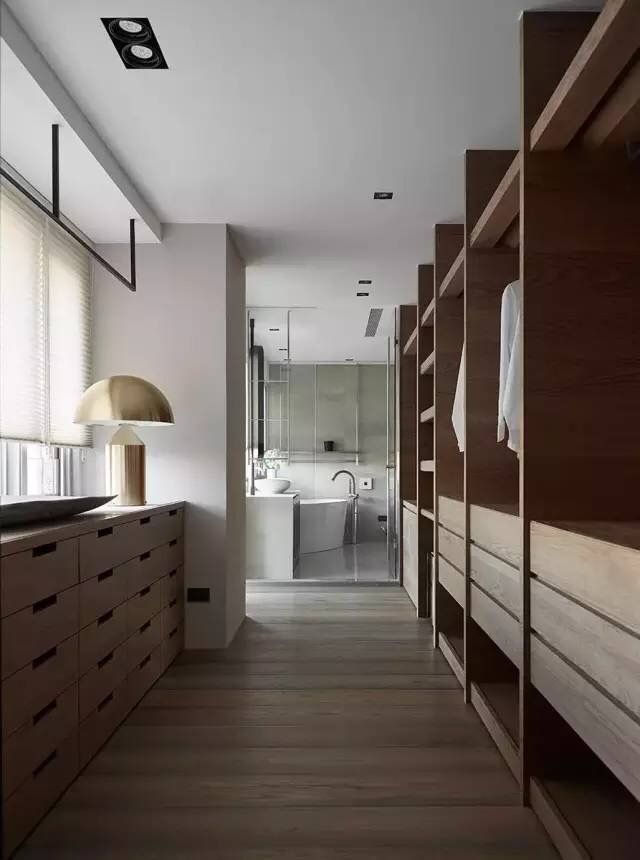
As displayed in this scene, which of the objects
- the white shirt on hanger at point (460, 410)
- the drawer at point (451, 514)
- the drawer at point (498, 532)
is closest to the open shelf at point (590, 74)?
the drawer at point (498, 532)

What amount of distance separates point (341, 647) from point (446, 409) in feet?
4.67

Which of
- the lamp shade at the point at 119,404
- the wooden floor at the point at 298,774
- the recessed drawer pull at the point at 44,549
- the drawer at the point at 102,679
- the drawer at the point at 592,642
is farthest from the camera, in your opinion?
the lamp shade at the point at 119,404

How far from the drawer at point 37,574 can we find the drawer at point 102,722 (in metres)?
0.51

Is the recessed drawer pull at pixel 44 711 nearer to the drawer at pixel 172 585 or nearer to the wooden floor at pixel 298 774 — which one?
the wooden floor at pixel 298 774

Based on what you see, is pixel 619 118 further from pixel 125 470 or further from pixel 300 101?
pixel 125 470

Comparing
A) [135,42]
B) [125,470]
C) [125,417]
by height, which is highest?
[135,42]

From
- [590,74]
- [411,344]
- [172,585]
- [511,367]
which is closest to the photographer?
[590,74]

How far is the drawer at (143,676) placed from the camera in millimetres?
3100

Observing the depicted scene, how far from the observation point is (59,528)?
2.32m

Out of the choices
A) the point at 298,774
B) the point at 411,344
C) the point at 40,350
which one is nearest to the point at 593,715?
the point at 298,774

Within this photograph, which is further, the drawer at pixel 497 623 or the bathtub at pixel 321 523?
the bathtub at pixel 321 523

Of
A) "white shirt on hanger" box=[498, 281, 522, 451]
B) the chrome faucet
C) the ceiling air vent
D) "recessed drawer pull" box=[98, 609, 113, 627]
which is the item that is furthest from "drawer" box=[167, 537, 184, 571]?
the ceiling air vent

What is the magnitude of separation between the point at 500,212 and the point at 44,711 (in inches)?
87.5

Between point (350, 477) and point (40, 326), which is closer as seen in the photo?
point (40, 326)
